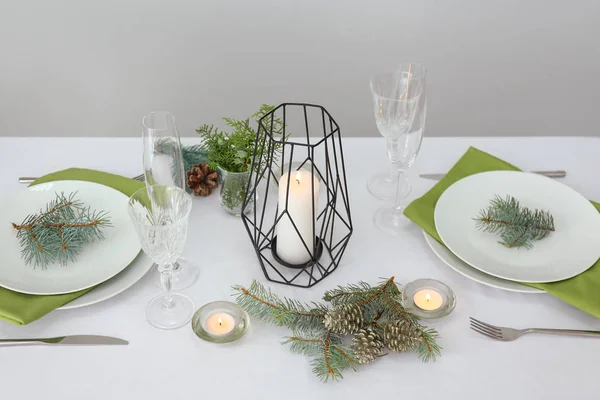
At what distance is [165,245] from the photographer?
85 cm

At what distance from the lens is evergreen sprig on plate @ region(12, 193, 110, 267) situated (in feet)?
3.15

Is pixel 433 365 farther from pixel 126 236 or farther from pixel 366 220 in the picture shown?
pixel 126 236

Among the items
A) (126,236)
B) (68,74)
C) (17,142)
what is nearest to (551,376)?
(126,236)

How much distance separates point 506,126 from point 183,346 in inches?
79.2

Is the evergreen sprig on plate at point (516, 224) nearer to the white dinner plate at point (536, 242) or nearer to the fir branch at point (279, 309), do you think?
the white dinner plate at point (536, 242)

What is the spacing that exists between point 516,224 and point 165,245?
0.59 m

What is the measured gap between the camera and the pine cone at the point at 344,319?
853 mm

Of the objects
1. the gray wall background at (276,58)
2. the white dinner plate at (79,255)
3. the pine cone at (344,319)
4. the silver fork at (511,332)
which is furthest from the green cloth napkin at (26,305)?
the gray wall background at (276,58)

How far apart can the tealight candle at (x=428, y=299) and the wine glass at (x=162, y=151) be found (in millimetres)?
376

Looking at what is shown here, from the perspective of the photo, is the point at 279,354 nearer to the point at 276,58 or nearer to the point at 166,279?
the point at 166,279

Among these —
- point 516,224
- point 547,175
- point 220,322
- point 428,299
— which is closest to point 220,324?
point 220,322

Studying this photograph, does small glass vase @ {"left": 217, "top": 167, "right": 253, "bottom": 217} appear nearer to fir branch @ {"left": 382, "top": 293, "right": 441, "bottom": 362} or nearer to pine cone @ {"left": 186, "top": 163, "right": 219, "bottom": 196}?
pine cone @ {"left": 186, "top": 163, "right": 219, "bottom": 196}

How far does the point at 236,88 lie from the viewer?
2.32 meters

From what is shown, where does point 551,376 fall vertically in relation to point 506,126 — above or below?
above
